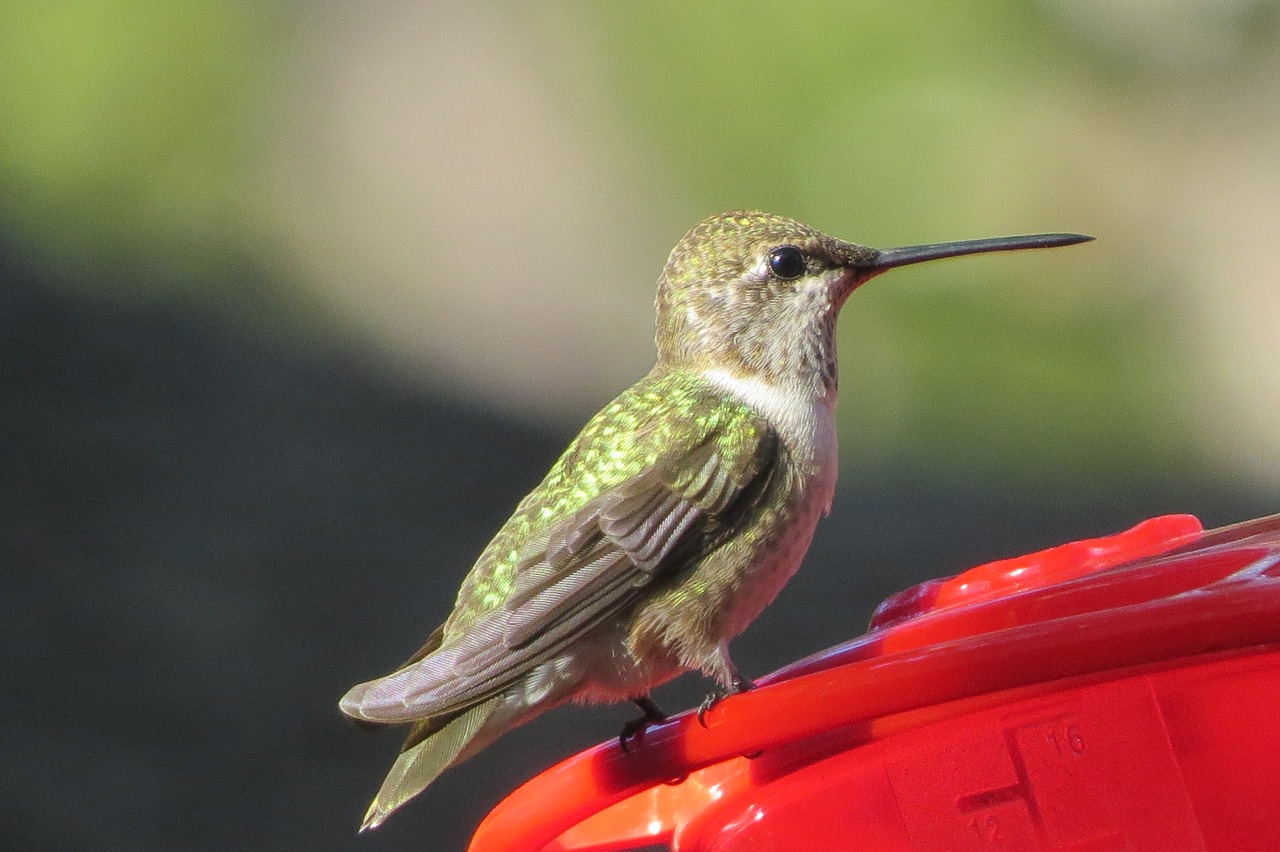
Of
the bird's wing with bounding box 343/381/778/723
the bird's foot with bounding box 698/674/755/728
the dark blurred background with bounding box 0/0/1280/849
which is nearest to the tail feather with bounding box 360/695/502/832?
the bird's wing with bounding box 343/381/778/723

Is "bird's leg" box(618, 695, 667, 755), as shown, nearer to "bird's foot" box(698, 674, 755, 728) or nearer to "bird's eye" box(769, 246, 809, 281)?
"bird's foot" box(698, 674, 755, 728)

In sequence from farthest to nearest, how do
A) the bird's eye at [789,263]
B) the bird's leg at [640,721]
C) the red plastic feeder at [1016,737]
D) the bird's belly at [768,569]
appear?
1. the bird's eye at [789,263]
2. the bird's belly at [768,569]
3. the bird's leg at [640,721]
4. the red plastic feeder at [1016,737]

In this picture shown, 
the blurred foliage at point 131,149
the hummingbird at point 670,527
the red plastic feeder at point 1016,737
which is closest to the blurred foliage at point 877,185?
the blurred foliage at point 131,149

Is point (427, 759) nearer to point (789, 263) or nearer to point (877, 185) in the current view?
point (789, 263)

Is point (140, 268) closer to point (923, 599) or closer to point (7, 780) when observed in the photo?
point (7, 780)

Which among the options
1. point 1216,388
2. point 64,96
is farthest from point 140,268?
point 1216,388

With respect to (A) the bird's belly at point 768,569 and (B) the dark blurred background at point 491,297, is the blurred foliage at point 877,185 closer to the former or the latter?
(B) the dark blurred background at point 491,297

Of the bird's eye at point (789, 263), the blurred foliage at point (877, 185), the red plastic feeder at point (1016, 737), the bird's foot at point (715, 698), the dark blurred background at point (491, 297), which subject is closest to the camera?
the red plastic feeder at point (1016, 737)
